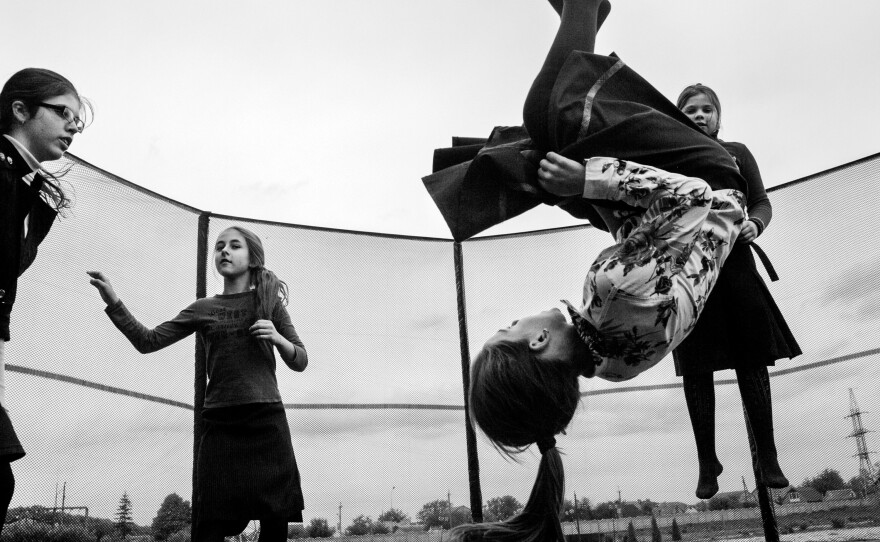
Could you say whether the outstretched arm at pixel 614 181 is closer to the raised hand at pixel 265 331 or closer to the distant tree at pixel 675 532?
the raised hand at pixel 265 331

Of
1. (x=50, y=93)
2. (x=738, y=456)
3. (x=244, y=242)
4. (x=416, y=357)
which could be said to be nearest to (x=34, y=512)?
(x=244, y=242)

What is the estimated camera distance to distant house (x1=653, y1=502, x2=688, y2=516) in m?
3.41

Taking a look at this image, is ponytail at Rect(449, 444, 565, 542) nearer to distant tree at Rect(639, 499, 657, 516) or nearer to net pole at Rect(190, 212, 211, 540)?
net pole at Rect(190, 212, 211, 540)

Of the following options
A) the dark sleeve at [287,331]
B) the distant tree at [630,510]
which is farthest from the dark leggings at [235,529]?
the distant tree at [630,510]

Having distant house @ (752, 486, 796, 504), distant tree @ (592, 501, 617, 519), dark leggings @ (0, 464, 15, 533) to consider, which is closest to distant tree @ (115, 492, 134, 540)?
dark leggings @ (0, 464, 15, 533)

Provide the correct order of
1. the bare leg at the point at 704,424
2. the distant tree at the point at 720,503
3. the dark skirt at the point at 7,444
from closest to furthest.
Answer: the dark skirt at the point at 7,444 → the bare leg at the point at 704,424 → the distant tree at the point at 720,503

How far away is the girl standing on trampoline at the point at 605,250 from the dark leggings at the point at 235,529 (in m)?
0.97

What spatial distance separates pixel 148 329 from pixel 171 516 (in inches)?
34.4

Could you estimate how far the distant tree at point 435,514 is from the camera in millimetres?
3531

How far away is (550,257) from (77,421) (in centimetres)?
240

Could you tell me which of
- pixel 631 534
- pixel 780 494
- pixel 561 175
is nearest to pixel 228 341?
pixel 561 175

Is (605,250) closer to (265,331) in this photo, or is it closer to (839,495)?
(265,331)

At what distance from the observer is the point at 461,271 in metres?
4.06

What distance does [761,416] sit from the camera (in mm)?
2447
